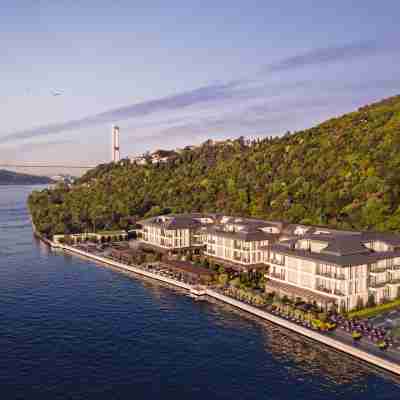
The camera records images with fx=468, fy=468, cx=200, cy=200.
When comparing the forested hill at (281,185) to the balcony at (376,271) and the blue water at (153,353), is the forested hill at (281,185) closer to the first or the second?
the balcony at (376,271)

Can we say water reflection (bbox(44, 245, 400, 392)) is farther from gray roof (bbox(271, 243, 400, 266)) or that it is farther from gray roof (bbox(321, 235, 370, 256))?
gray roof (bbox(321, 235, 370, 256))

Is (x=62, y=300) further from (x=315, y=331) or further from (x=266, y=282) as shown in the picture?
(x=315, y=331)

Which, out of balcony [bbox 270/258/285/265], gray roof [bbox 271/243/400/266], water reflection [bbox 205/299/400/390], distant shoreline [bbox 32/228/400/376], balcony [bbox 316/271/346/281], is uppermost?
gray roof [bbox 271/243/400/266]

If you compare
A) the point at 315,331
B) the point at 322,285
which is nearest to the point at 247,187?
the point at 322,285

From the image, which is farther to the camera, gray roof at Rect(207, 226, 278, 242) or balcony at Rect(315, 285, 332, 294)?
gray roof at Rect(207, 226, 278, 242)

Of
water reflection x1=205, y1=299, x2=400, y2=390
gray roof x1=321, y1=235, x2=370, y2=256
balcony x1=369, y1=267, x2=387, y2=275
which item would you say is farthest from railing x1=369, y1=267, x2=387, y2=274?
water reflection x1=205, y1=299, x2=400, y2=390

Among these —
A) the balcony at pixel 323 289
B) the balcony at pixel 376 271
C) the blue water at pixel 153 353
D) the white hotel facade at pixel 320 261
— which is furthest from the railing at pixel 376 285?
the blue water at pixel 153 353

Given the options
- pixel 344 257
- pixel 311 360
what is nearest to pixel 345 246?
pixel 344 257
